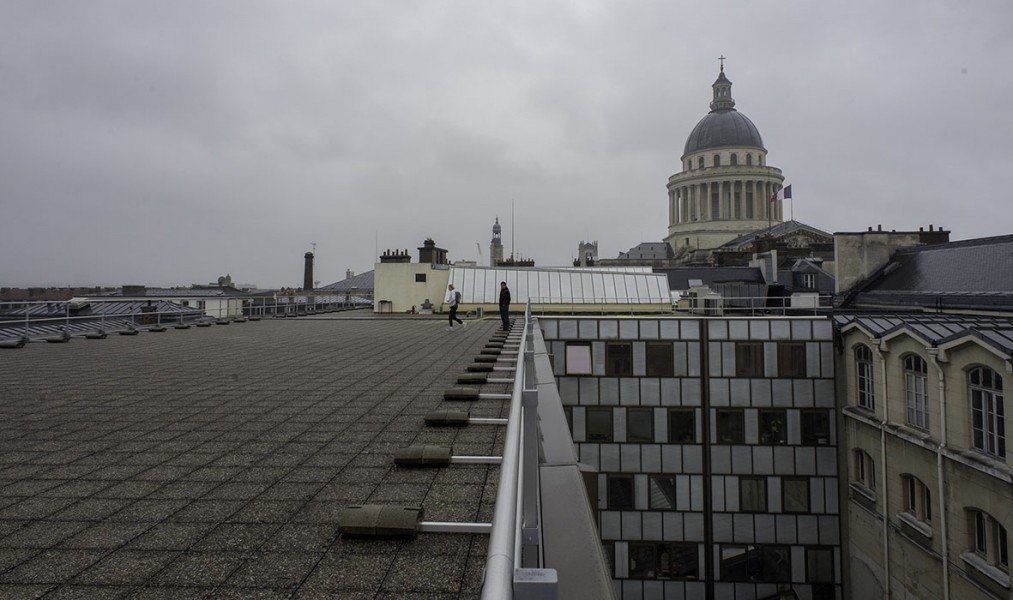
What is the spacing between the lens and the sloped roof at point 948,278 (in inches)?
918

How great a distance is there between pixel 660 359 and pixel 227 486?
2290 cm

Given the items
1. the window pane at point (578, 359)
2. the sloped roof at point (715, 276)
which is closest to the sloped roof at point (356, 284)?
the sloped roof at point (715, 276)

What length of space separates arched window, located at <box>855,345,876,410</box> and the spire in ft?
380

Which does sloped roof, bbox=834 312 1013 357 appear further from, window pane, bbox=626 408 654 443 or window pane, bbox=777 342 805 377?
window pane, bbox=626 408 654 443

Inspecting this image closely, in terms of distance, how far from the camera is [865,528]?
20734 millimetres

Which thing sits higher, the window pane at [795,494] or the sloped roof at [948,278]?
the sloped roof at [948,278]

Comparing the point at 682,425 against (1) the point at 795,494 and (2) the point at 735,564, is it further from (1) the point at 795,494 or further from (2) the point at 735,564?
(2) the point at 735,564

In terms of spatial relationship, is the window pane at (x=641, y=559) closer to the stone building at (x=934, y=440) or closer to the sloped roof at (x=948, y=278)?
the stone building at (x=934, y=440)

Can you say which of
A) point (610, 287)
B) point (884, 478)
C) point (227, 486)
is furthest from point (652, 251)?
point (227, 486)

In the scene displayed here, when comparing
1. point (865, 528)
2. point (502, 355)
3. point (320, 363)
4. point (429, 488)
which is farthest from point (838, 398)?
point (429, 488)

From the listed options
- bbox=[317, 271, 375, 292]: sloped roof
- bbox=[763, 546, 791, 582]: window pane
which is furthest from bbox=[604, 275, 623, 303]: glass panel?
bbox=[317, 271, 375, 292]: sloped roof

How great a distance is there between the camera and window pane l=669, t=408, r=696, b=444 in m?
25.0

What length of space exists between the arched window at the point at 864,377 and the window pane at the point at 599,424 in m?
9.84

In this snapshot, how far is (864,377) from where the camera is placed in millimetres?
21453
